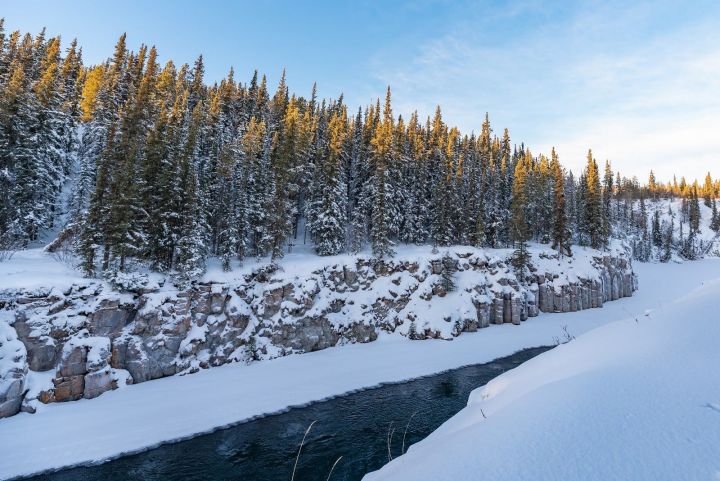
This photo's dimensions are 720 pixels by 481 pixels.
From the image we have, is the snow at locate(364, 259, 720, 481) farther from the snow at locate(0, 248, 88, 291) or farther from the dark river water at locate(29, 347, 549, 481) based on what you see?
the snow at locate(0, 248, 88, 291)

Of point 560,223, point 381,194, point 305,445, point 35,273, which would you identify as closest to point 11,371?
point 35,273

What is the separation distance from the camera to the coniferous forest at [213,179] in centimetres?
3273

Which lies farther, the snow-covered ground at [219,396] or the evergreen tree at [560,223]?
the evergreen tree at [560,223]

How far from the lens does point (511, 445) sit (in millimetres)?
4922

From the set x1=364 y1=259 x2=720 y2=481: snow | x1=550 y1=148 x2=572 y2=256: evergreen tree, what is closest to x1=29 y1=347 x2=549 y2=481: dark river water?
x1=364 y1=259 x2=720 y2=481: snow

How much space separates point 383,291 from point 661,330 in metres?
35.2

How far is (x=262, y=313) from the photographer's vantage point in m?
34.6

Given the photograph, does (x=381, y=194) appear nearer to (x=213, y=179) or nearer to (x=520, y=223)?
(x=213, y=179)

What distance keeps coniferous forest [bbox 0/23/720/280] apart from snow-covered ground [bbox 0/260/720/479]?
1064 cm

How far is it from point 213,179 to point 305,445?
31.4 metres

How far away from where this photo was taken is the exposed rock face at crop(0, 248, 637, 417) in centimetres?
2289

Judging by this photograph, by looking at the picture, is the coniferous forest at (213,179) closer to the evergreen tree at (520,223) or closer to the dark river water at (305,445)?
the evergreen tree at (520,223)

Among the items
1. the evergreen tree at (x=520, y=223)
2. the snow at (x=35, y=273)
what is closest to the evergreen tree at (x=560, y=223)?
the evergreen tree at (x=520, y=223)

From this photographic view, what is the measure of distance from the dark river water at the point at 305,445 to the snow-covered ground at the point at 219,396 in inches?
43.0
